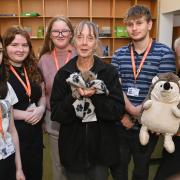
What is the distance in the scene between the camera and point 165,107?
61.1 inches

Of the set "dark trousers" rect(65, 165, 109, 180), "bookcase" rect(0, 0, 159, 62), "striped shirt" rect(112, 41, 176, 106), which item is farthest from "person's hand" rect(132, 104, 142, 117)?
"bookcase" rect(0, 0, 159, 62)

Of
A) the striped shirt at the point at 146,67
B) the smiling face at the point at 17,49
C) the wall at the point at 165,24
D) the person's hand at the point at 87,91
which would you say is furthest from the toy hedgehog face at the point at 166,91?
the wall at the point at 165,24

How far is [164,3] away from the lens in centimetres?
497

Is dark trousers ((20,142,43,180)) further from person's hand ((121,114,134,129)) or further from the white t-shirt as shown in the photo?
person's hand ((121,114,134,129))

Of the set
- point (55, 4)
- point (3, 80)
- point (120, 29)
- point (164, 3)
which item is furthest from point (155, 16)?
point (3, 80)

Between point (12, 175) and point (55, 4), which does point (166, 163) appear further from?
point (55, 4)

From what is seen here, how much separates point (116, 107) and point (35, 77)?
2.37 ft

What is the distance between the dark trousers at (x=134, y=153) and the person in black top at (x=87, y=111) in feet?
0.92

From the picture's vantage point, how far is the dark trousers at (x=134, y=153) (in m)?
1.78

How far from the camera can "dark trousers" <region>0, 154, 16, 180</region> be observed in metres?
1.44

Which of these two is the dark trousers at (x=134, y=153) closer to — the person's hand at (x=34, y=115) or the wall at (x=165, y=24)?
→ the person's hand at (x=34, y=115)

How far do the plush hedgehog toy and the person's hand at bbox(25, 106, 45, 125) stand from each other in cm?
78

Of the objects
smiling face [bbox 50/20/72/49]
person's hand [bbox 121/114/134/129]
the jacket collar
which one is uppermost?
smiling face [bbox 50/20/72/49]

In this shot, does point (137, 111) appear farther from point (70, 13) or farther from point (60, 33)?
point (70, 13)
